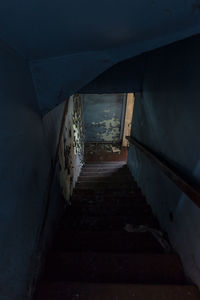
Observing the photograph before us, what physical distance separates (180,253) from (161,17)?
6.41ft

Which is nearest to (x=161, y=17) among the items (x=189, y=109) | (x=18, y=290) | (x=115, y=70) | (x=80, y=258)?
(x=189, y=109)

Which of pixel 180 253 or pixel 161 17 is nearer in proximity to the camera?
pixel 161 17

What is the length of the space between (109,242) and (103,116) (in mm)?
6198

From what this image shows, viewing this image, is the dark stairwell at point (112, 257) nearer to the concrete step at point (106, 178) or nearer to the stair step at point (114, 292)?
the stair step at point (114, 292)

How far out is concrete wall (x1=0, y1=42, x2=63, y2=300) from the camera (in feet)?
3.06

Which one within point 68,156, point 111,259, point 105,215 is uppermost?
point 68,156

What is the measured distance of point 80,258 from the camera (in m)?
1.57

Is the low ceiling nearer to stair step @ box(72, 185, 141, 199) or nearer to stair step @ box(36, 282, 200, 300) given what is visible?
stair step @ box(36, 282, 200, 300)

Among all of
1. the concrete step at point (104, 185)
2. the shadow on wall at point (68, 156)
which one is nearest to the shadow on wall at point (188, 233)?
the shadow on wall at point (68, 156)

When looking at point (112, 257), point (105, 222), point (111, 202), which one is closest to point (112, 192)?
point (111, 202)

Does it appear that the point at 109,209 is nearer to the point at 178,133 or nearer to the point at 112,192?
the point at 112,192

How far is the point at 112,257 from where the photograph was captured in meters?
1.56

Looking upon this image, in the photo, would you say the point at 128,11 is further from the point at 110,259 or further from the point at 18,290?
the point at 110,259

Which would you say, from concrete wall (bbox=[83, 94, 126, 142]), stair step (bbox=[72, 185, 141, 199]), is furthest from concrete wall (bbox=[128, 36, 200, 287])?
concrete wall (bbox=[83, 94, 126, 142])
